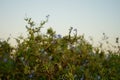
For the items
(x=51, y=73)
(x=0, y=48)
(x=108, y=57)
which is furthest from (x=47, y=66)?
(x=0, y=48)

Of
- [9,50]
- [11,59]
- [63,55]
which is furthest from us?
[9,50]

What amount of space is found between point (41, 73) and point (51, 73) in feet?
0.69

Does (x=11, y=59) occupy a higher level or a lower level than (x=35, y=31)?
lower

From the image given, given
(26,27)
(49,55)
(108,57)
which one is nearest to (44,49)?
(49,55)

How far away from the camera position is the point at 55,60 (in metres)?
5.31

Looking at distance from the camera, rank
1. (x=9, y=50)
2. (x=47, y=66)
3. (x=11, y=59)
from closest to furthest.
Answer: (x=47, y=66)
(x=11, y=59)
(x=9, y=50)

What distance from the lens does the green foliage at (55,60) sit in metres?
4.82

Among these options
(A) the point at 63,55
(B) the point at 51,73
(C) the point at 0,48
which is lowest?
(B) the point at 51,73

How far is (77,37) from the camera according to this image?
20.0 feet

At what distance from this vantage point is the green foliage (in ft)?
15.8

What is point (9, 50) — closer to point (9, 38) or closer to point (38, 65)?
point (9, 38)

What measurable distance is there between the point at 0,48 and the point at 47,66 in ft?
7.80

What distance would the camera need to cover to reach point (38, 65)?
15.7 feet

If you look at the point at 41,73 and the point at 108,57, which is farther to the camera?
the point at 108,57
